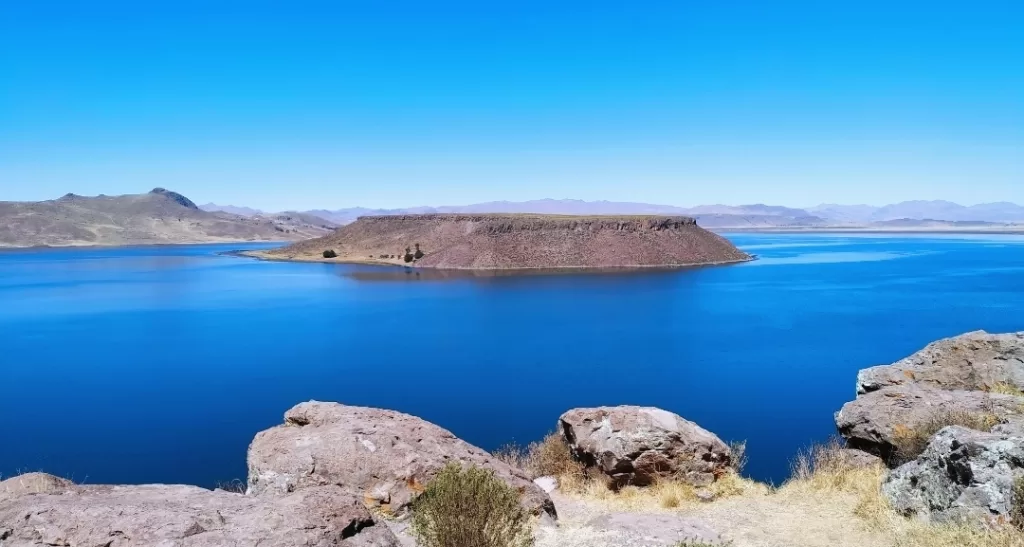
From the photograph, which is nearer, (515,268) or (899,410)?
(899,410)

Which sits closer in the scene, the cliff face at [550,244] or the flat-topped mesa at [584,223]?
the cliff face at [550,244]

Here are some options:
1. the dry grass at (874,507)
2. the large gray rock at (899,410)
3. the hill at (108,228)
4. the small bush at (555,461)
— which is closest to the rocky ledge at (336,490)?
the small bush at (555,461)

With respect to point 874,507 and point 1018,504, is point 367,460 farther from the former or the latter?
point 1018,504

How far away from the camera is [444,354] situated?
31.2 m

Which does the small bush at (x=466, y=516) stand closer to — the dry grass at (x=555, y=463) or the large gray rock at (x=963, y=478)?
the large gray rock at (x=963, y=478)

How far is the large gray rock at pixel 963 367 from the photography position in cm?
1177

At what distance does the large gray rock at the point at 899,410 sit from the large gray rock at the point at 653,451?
2055 millimetres

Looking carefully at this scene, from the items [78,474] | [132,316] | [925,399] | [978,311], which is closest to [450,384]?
[78,474]

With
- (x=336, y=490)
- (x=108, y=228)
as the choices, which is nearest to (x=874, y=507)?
(x=336, y=490)

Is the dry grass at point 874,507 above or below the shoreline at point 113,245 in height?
above

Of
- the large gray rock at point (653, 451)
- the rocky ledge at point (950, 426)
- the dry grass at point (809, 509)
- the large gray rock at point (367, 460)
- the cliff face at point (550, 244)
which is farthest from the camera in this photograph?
the cliff face at point (550, 244)

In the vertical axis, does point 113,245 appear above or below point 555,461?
below

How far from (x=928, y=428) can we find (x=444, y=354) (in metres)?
23.3

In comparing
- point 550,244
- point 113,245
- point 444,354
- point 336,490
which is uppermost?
point 336,490
